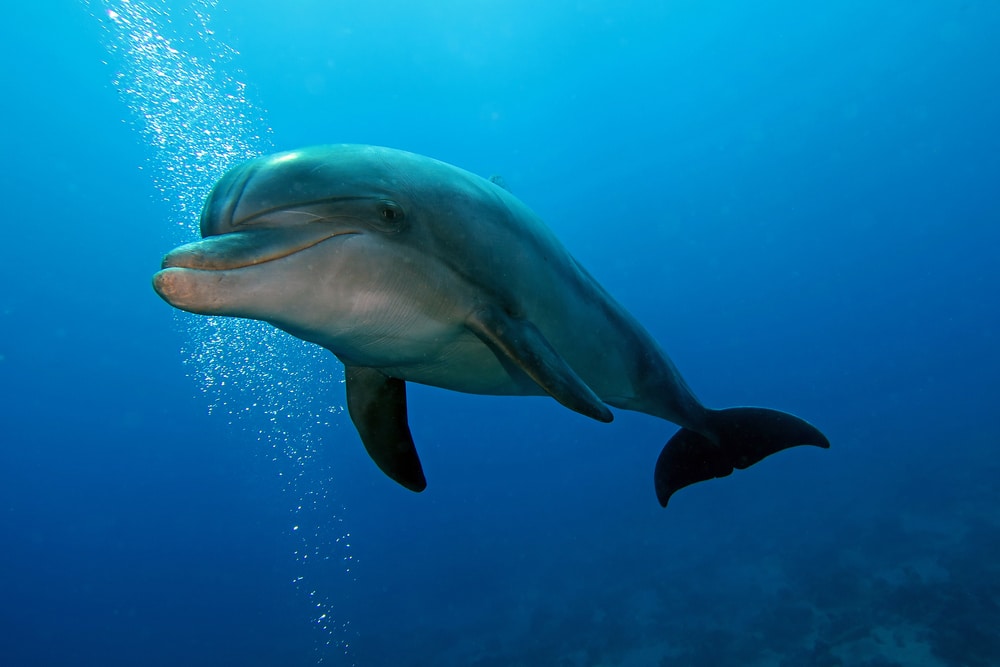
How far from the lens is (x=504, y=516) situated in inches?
1559

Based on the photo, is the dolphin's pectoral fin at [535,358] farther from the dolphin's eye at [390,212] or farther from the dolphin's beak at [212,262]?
the dolphin's beak at [212,262]

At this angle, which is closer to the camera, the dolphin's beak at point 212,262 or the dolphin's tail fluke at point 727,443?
the dolphin's beak at point 212,262

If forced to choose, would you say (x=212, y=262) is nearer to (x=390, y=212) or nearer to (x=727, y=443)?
(x=390, y=212)

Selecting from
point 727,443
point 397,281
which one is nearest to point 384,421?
point 397,281

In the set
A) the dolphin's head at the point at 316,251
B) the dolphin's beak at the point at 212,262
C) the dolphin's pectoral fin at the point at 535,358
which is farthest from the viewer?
the dolphin's pectoral fin at the point at 535,358

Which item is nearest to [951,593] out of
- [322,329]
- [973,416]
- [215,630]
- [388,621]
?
[322,329]

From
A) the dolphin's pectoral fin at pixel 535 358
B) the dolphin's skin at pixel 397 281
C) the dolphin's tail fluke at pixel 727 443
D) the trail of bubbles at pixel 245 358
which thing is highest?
the trail of bubbles at pixel 245 358

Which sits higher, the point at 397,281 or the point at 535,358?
the point at 397,281

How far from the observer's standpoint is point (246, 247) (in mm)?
2371

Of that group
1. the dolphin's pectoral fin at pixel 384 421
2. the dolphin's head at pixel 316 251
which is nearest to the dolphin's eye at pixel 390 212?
the dolphin's head at pixel 316 251

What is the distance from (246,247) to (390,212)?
70 cm

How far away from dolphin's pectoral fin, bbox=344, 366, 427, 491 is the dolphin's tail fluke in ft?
8.88

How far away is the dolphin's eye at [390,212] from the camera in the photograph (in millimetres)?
2812

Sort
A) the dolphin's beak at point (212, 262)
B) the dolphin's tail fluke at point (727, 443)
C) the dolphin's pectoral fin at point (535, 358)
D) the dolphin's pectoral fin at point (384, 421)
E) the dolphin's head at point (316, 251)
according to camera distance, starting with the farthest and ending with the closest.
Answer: the dolphin's tail fluke at point (727, 443)
the dolphin's pectoral fin at point (384, 421)
the dolphin's pectoral fin at point (535, 358)
the dolphin's head at point (316, 251)
the dolphin's beak at point (212, 262)
